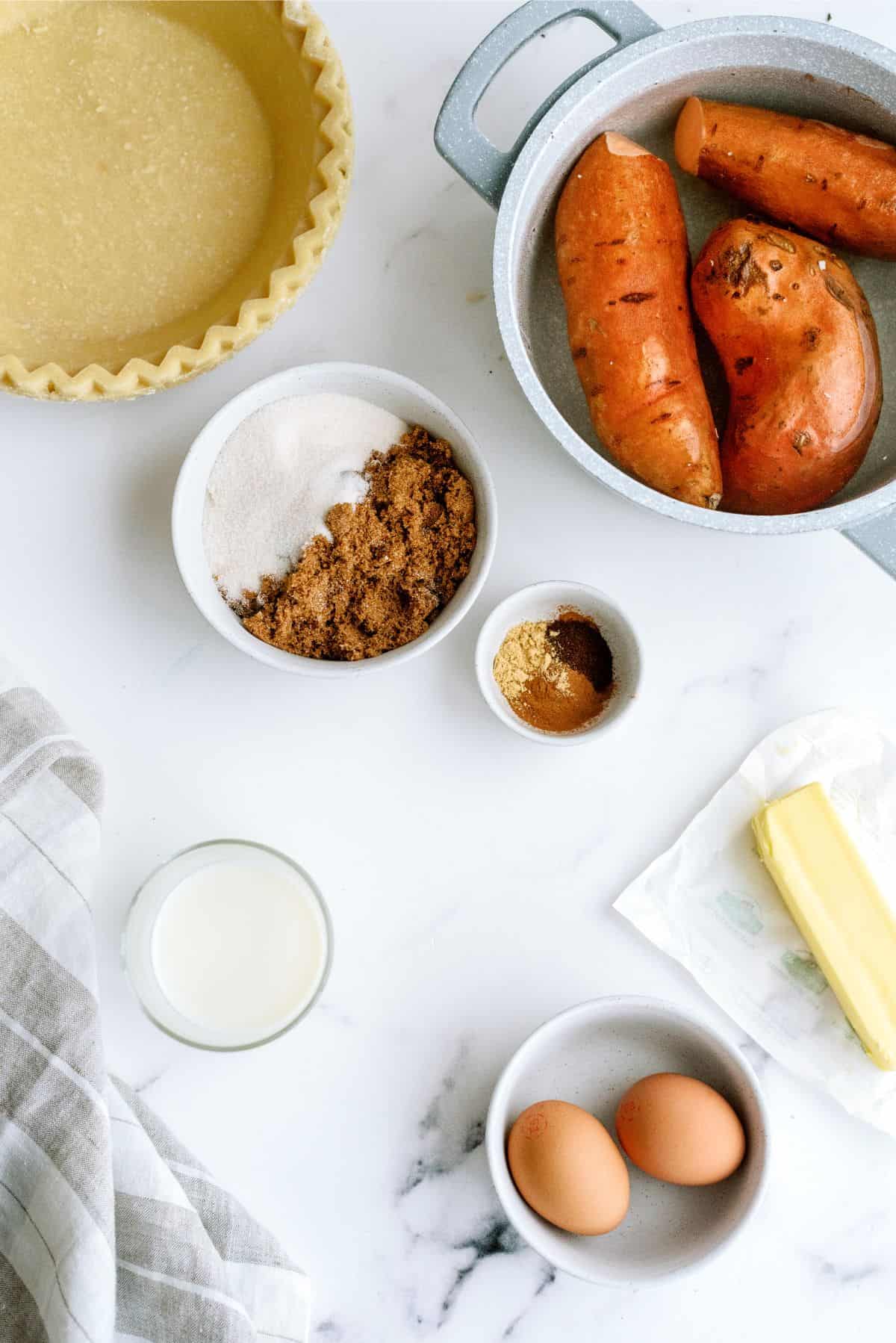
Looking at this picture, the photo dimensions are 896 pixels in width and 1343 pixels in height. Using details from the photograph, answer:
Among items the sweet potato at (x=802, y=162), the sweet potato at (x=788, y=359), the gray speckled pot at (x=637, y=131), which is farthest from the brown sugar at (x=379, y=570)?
the sweet potato at (x=802, y=162)

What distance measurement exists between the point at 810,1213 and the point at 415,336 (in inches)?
35.6

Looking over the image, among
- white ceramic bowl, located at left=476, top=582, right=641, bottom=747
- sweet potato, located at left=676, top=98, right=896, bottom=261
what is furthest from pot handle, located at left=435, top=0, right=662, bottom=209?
white ceramic bowl, located at left=476, top=582, right=641, bottom=747

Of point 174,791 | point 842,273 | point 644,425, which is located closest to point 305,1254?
point 174,791

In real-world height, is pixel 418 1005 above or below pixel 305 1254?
above

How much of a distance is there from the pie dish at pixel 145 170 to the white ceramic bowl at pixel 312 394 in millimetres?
56

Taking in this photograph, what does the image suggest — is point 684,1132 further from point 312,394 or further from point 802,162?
point 802,162

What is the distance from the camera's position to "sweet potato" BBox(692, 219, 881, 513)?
37.4 inches

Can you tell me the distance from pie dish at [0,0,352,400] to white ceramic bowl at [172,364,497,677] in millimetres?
56

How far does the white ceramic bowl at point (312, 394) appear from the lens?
3.21 feet

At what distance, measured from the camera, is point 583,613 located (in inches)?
41.4

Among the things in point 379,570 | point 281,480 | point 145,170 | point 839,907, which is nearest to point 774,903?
point 839,907

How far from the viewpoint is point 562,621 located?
1053mm

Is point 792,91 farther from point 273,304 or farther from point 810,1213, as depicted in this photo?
point 810,1213

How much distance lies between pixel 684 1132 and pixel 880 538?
52 cm
